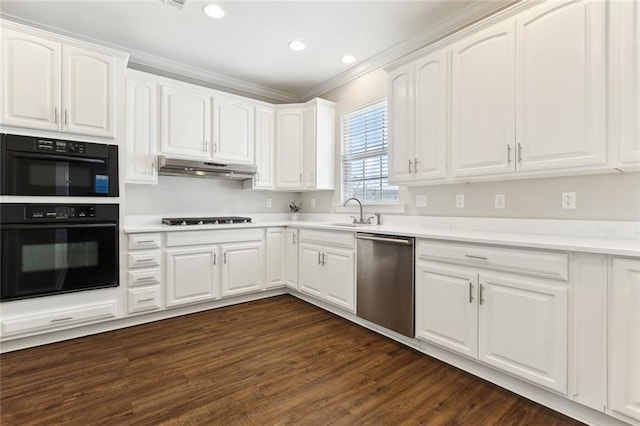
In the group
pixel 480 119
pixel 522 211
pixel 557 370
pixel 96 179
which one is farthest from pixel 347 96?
pixel 557 370

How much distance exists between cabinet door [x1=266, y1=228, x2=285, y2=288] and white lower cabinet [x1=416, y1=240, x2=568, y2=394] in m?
1.93

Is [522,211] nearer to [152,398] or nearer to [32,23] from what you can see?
[152,398]

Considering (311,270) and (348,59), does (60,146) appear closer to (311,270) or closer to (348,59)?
(311,270)

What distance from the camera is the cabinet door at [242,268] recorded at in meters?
3.39

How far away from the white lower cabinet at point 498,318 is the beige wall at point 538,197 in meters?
0.71

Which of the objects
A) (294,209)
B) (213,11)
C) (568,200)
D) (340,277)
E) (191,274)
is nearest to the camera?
(568,200)

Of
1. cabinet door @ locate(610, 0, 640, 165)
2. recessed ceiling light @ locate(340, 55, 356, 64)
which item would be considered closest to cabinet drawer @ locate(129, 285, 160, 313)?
recessed ceiling light @ locate(340, 55, 356, 64)

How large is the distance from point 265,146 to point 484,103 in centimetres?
263

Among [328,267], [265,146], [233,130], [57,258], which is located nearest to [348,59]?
[265,146]

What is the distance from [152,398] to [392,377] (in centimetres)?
147

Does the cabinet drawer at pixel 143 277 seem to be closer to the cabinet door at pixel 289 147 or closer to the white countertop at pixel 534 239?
the white countertop at pixel 534 239

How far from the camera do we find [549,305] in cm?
167

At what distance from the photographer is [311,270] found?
135 inches

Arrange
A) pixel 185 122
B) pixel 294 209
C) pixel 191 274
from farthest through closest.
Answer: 1. pixel 294 209
2. pixel 185 122
3. pixel 191 274
